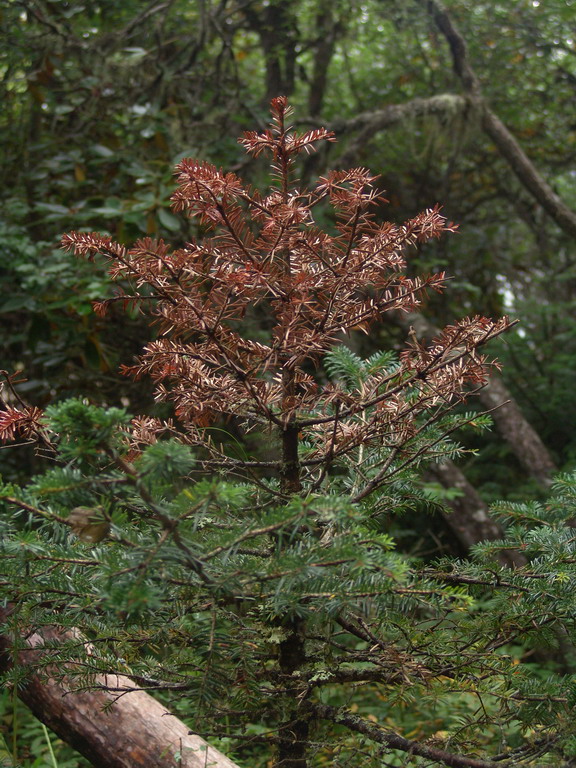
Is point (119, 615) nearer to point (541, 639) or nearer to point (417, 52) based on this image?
point (541, 639)

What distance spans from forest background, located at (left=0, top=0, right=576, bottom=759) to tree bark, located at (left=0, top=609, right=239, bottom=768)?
1.46 meters

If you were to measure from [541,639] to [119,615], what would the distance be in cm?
75

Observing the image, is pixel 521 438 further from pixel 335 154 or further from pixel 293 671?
pixel 293 671

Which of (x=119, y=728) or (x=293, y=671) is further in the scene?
(x=119, y=728)

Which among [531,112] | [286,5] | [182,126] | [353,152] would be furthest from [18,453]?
[531,112]

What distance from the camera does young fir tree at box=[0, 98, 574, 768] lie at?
980 millimetres

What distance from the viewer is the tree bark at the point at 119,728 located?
1678mm

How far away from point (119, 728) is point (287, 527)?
104 centimetres

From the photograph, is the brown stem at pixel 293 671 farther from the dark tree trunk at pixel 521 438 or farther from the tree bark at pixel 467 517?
the dark tree trunk at pixel 521 438

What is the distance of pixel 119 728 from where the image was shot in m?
1.76

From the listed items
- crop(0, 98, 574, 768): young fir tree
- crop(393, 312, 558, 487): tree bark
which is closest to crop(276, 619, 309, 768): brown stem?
crop(0, 98, 574, 768): young fir tree

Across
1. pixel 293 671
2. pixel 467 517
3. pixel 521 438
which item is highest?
pixel 293 671

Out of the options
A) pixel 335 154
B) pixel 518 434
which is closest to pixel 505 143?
pixel 335 154

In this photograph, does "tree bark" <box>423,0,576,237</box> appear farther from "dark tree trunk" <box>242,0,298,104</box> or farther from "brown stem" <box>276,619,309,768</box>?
"brown stem" <box>276,619,309,768</box>
